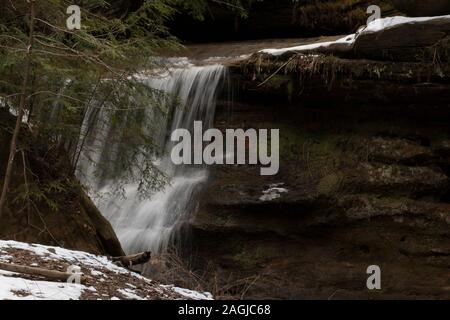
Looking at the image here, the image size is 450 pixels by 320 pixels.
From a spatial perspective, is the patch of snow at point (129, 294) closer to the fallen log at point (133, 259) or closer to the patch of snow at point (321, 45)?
the fallen log at point (133, 259)

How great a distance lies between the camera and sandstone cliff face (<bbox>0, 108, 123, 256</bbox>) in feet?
25.0

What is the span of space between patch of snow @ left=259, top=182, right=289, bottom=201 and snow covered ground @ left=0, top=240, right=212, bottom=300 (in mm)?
3198

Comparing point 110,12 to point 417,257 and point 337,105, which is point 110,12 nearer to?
point 337,105

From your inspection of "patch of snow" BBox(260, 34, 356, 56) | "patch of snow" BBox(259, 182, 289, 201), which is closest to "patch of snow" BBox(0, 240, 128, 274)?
"patch of snow" BBox(259, 182, 289, 201)

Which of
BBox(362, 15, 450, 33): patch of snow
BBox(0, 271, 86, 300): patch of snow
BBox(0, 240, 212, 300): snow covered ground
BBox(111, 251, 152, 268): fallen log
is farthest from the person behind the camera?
BBox(362, 15, 450, 33): patch of snow

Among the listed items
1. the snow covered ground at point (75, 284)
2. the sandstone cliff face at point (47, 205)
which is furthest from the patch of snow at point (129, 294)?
the sandstone cliff face at point (47, 205)

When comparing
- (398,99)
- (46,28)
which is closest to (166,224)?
(46,28)

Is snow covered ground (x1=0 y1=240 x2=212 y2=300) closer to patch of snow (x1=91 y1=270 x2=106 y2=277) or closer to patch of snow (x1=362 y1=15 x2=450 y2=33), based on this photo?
patch of snow (x1=91 y1=270 x2=106 y2=277)

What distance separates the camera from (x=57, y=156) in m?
8.37

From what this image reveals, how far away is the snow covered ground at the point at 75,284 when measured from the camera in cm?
503

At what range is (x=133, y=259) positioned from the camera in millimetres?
7449

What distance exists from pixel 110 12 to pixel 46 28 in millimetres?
6191

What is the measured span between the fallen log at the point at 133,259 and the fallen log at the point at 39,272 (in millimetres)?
1821

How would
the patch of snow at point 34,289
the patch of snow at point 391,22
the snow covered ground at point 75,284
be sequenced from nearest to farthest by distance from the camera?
the patch of snow at point 34,289 → the snow covered ground at point 75,284 → the patch of snow at point 391,22
